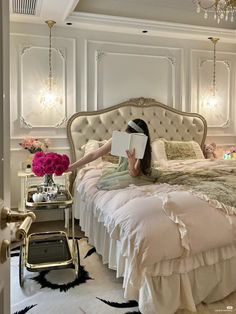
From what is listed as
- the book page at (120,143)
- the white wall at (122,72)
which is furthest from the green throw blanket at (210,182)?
the white wall at (122,72)

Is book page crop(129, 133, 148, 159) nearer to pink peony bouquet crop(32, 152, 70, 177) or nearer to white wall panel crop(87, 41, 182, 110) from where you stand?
pink peony bouquet crop(32, 152, 70, 177)

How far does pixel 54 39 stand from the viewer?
164 inches

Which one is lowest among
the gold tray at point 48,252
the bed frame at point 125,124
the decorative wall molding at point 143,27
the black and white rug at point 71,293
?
the black and white rug at point 71,293

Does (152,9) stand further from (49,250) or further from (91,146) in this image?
(49,250)

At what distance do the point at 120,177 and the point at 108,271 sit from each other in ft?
2.68

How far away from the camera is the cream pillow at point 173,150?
13.9ft

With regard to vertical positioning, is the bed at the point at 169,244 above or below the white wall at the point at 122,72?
below

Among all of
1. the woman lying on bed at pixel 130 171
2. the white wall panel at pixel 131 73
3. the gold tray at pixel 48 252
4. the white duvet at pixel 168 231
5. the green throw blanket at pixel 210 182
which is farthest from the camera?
the white wall panel at pixel 131 73

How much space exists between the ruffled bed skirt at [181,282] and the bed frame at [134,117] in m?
2.20

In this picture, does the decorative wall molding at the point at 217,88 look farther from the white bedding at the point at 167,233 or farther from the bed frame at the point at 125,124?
the white bedding at the point at 167,233

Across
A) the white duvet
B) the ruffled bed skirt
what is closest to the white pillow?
the white duvet

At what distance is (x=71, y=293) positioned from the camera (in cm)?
231

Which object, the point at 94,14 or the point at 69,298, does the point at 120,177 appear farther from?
the point at 94,14

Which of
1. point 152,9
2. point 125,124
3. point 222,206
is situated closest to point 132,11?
point 152,9
